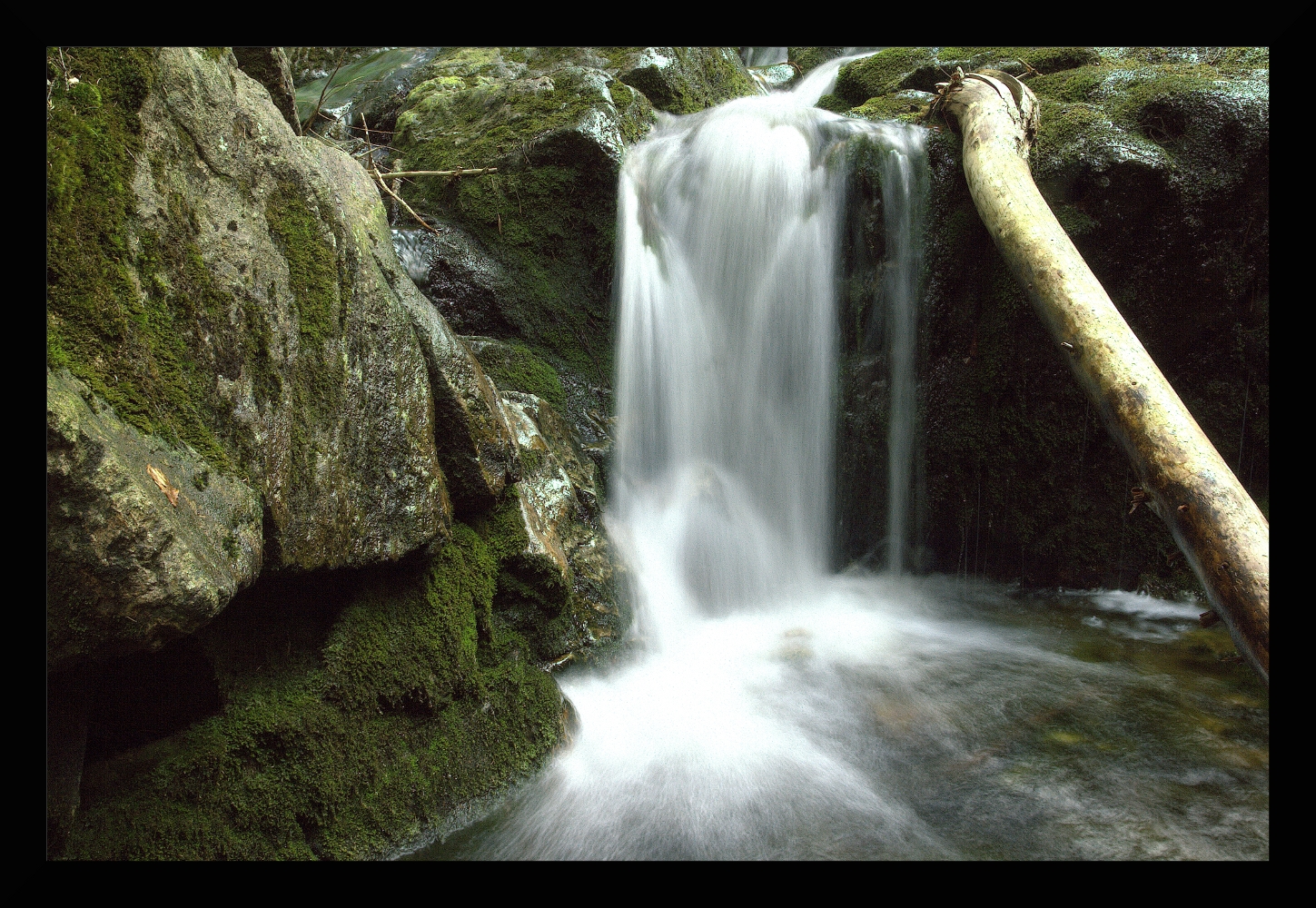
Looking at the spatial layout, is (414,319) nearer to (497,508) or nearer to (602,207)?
(497,508)

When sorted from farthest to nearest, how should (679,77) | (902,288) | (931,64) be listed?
(679,77), (931,64), (902,288)

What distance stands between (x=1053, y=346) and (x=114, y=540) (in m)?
5.51

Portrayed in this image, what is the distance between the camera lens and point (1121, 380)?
3.28 metres

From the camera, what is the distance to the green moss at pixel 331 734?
212cm

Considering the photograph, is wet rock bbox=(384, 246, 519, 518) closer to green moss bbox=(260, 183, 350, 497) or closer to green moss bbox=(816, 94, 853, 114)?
green moss bbox=(260, 183, 350, 497)

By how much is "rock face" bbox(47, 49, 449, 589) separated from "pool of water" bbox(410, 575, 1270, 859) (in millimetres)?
1344

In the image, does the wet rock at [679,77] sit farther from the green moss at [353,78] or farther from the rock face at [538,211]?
the green moss at [353,78]

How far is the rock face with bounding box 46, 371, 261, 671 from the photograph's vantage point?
1634mm

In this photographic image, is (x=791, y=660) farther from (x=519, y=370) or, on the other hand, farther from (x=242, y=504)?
(x=242, y=504)

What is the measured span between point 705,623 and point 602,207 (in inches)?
136

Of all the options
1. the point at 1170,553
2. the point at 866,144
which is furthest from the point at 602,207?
the point at 1170,553

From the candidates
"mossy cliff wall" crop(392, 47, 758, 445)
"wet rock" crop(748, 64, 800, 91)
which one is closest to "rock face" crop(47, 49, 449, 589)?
"mossy cliff wall" crop(392, 47, 758, 445)

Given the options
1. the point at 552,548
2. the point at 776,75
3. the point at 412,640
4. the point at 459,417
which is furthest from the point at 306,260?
the point at 776,75

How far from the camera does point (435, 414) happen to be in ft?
10.8
